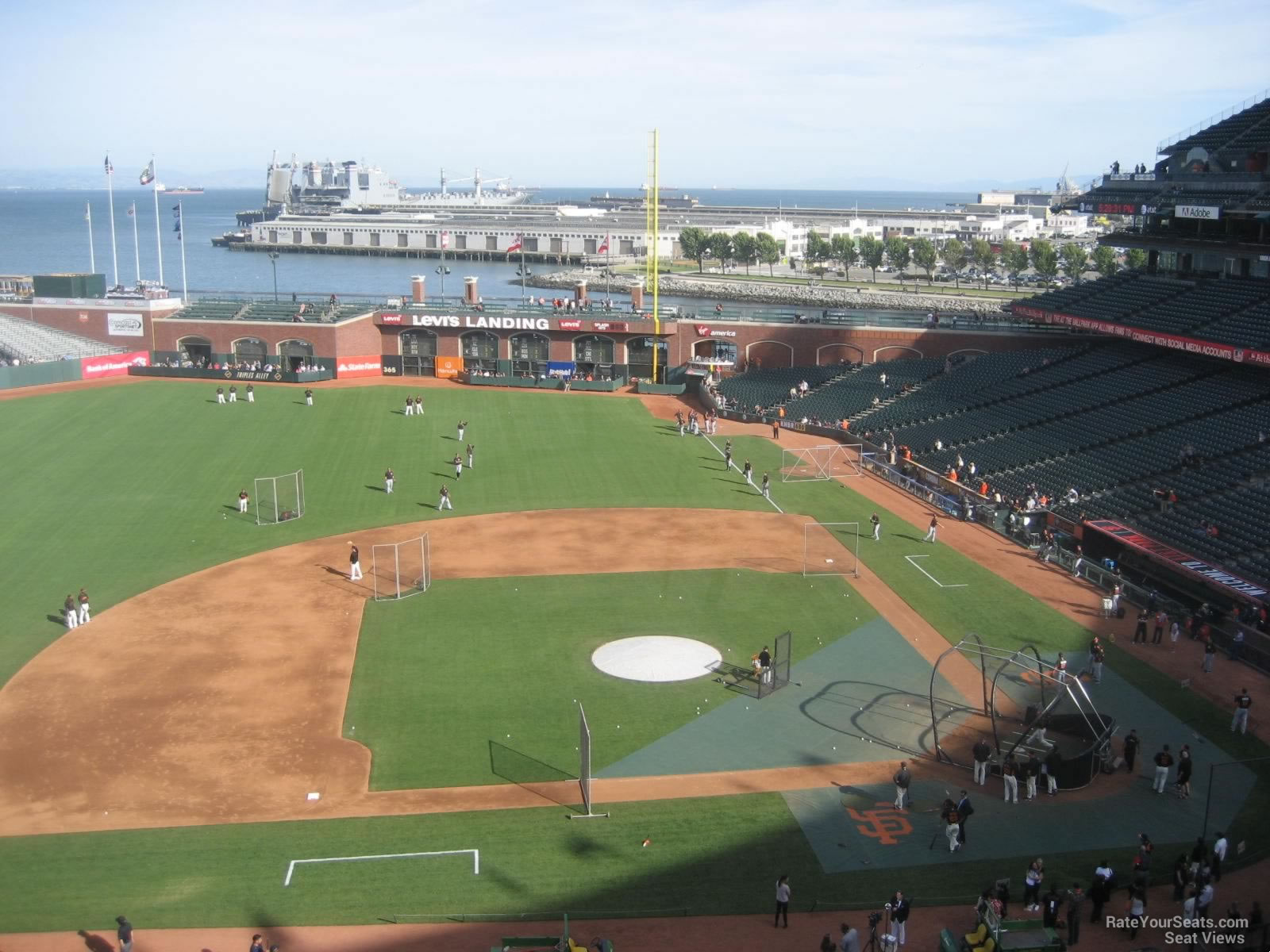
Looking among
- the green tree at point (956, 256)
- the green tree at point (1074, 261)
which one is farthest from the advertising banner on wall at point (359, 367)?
the green tree at point (956, 256)

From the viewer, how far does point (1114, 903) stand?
886 inches

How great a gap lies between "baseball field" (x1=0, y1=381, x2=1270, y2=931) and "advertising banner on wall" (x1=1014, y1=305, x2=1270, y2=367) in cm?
1600

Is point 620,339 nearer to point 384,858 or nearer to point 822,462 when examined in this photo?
point 822,462

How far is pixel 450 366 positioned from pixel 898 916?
67.1 metres

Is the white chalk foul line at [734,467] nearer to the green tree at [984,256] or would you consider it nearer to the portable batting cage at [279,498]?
the portable batting cage at [279,498]

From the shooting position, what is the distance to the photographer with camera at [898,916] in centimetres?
2050

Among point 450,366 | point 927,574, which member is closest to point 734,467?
point 927,574

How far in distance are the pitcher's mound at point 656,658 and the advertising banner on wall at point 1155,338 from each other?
31.5m

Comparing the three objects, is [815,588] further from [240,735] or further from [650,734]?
[240,735]

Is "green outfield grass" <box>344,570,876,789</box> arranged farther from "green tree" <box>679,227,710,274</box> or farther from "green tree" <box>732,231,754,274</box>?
"green tree" <box>679,227,710,274</box>

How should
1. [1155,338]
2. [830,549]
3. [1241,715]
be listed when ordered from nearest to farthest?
[1241,715], [830,549], [1155,338]

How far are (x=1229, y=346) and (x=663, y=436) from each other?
98.9 feet

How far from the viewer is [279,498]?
172 ft

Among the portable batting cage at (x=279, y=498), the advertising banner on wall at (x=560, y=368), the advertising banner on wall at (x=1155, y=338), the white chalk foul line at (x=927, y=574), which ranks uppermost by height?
the advertising banner on wall at (x=1155, y=338)
